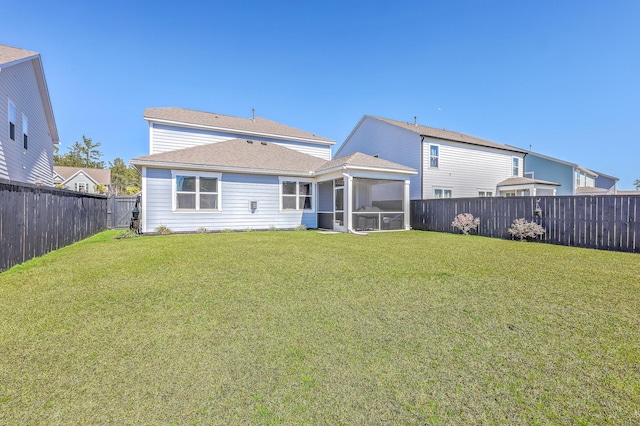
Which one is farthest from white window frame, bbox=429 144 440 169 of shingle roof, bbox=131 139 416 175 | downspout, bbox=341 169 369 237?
downspout, bbox=341 169 369 237

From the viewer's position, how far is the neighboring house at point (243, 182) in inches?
431

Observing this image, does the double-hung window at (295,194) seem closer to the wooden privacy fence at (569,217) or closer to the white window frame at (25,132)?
the wooden privacy fence at (569,217)

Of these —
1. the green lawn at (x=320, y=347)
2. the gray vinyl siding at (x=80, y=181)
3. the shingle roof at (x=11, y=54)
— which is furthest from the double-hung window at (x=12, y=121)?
the gray vinyl siding at (x=80, y=181)

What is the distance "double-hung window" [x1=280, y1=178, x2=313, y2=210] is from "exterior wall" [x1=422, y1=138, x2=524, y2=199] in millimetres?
7066

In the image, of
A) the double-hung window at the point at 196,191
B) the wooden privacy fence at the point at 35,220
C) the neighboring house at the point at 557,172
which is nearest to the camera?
the wooden privacy fence at the point at 35,220

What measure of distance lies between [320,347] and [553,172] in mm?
28128

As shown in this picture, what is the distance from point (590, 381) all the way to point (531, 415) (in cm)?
72

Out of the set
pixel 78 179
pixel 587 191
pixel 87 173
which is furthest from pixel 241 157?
pixel 87 173

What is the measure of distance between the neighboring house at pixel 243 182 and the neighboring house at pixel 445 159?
2.31 meters

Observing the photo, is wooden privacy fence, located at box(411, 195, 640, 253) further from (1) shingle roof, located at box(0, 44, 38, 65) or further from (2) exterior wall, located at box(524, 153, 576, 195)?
(1) shingle roof, located at box(0, 44, 38, 65)

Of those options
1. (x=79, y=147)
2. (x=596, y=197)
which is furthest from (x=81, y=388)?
(x=79, y=147)

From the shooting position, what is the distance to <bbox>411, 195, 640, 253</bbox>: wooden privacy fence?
7426 millimetres

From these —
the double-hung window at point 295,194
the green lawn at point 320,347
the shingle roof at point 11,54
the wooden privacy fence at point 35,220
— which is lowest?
the green lawn at point 320,347

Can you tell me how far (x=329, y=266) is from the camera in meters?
5.38
